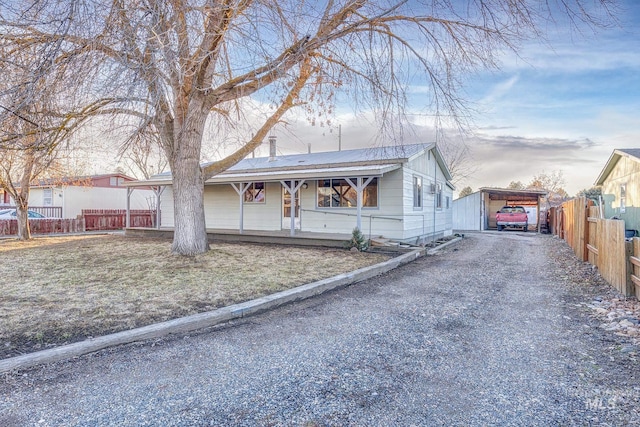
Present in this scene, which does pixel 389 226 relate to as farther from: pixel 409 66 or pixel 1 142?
pixel 1 142

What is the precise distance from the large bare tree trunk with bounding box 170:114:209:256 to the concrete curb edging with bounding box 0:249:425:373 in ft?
12.7

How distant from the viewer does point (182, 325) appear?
14.4 feet

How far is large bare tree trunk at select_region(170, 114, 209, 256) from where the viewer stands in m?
8.81

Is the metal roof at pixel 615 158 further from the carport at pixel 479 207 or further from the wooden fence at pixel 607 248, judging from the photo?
the wooden fence at pixel 607 248

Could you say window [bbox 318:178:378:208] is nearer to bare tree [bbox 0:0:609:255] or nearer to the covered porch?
the covered porch

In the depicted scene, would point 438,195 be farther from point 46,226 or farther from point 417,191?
point 46,226

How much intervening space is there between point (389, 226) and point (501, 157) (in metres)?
9.47

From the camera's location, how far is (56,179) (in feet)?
54.8

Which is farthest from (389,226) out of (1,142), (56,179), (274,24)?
(56,179)

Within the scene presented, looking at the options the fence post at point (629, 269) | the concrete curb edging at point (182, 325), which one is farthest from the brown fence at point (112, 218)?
the fence post at point (629, 269)

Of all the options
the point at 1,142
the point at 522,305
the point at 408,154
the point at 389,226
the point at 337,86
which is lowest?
the point at 522,305

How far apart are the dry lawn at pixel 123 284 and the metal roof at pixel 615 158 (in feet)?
39.7

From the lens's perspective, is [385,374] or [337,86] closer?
[385,374]

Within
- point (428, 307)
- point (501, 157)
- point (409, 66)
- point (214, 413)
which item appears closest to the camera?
point (214, 413)
